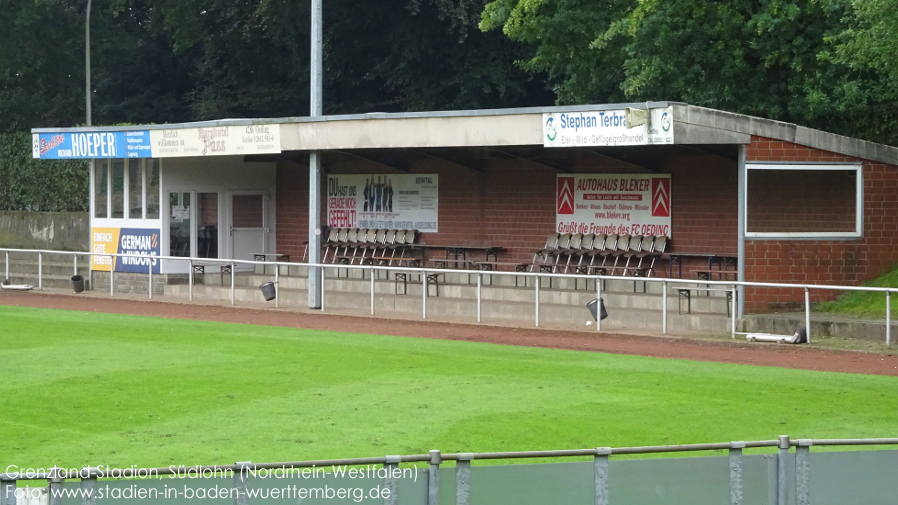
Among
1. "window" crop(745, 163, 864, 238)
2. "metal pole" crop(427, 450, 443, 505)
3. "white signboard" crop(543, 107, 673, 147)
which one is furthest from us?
"window" crop(745, 163, 864, 238)

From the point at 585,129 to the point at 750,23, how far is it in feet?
19.5

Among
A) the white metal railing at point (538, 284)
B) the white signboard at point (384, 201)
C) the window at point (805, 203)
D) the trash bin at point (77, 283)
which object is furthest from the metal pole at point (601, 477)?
the trash bin at point (77, 283)

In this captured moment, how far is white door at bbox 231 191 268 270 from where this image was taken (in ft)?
88.3

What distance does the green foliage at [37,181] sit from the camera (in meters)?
31.8

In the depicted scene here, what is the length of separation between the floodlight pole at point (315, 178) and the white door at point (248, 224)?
479 cm

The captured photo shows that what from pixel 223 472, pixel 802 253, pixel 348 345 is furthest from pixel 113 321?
pixel 223 472

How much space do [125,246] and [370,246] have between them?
521cm

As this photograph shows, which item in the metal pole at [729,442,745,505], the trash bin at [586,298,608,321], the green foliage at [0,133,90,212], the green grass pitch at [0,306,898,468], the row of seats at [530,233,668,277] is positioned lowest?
the green grass pitch at [0,306,898,468]

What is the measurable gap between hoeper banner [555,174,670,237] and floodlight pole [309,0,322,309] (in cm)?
447

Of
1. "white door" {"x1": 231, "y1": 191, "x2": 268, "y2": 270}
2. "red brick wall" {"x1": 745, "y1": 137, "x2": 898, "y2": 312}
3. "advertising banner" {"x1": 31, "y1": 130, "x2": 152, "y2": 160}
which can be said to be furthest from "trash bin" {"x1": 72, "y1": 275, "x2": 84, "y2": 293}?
"red brick wall" {"x1": 745, "y1": 137, "x2": 898, "y2": 312}

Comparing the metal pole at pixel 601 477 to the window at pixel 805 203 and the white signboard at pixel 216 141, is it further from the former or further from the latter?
the white signboard at pixel 216 141

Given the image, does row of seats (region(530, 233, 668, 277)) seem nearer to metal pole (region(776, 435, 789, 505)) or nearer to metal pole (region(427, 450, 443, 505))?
metal pole (region(776, 435, 789, 505))

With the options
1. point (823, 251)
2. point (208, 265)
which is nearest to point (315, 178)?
point (208, 265)

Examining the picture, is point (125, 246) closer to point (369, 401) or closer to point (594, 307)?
point (594, 307)
